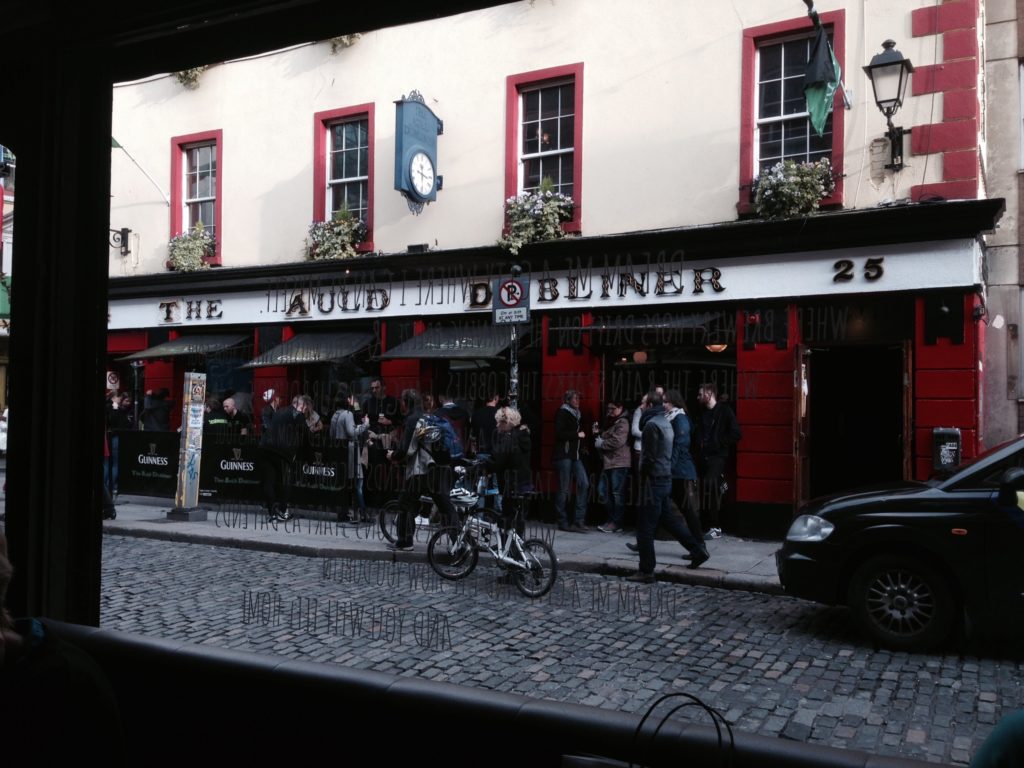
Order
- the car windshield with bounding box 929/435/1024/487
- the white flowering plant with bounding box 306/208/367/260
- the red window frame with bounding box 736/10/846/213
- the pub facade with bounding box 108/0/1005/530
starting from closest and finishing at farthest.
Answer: the car windshield with bounding box 929/435/1024/487, the pub facade with bounding box 108/0/1005/530, the red window frame with bounding box 736/10/846/213, the white flowering plant with bounding box 306/208/367/260

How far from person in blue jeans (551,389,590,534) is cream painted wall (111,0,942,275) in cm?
285

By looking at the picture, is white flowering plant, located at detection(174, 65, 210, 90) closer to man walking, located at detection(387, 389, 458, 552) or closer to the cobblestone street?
man walking, located at detection(387, 389, 458, 552)

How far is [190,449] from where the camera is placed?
41.1 feet

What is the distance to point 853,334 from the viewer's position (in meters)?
11.3

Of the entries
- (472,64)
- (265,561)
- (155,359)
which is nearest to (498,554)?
(265,561)

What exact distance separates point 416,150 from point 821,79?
20.1 feet

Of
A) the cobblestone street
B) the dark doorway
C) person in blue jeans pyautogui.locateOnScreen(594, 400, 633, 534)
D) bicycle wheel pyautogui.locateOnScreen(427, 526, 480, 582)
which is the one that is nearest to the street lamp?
the dark doorway

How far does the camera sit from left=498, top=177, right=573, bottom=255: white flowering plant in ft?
43.4

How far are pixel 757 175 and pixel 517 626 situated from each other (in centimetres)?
739

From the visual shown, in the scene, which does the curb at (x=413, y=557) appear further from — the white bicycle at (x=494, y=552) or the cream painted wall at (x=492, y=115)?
the cream painted wall at (x=492, y=115)

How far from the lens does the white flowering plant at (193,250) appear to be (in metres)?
16.7

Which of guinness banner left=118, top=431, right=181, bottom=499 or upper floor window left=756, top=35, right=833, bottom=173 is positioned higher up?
upper floor window left=756, top=35, right=833, bottom=173

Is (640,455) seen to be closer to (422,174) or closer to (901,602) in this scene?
(901,602)

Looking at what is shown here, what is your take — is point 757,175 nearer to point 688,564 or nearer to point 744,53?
point 744,53
